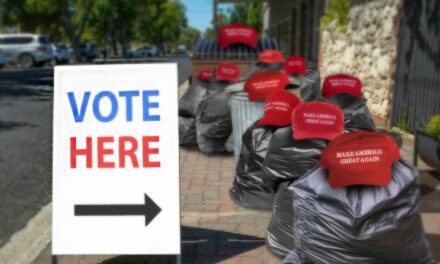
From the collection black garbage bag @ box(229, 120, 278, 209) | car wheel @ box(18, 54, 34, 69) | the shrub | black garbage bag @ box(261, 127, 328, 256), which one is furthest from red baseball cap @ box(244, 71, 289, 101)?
car wheel @ box(18, 54, 34, 69)

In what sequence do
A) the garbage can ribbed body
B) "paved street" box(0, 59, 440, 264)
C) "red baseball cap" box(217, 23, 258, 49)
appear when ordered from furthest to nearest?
"red baseball cap" box(217, 23, 258, 49), the garbage can ribbed body, "paved street" box(0, 59, 440, 264)

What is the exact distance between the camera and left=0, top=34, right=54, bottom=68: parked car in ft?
106

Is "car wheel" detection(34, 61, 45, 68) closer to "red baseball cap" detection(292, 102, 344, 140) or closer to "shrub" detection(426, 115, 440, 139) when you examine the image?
"shrub" detection(426, 115, 440, 139)

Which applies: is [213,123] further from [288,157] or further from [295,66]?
[288,157]

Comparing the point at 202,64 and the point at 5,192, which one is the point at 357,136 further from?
the point at 202,64

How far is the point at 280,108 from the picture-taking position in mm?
4367

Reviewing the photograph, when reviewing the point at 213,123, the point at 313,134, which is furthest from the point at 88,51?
the point at 313,134

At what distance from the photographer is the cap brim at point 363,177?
9.61ft

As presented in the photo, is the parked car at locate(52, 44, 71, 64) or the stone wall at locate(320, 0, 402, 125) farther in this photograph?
the parked car at locate(52, 44, 71, 64)

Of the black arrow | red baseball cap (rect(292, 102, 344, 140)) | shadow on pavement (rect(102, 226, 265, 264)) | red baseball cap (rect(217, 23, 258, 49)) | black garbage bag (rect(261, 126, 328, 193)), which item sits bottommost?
shadow on pavement (rect(102, 226, 265, 264))

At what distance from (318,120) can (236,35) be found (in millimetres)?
6319

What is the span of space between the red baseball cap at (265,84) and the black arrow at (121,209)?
2.18 meters

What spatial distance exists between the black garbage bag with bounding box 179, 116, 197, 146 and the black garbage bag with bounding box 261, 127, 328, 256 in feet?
11.4

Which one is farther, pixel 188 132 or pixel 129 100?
pixel 188 132
